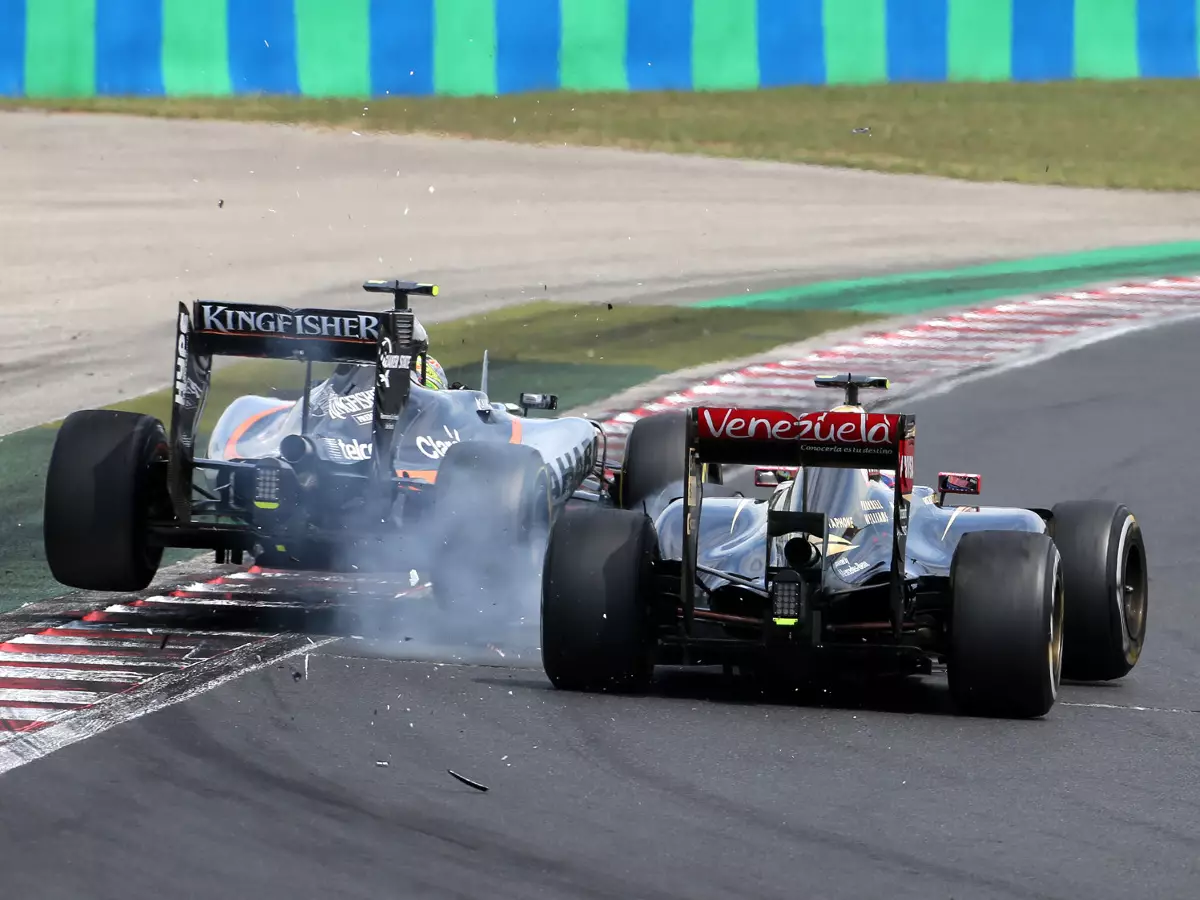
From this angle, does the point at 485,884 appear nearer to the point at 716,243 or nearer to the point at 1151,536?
the point at 1151,536

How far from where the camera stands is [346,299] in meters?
21.9

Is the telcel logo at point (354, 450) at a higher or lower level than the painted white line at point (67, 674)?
higher

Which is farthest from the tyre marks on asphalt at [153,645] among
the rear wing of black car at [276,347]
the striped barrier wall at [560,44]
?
the striped barrier wall at [560,44]

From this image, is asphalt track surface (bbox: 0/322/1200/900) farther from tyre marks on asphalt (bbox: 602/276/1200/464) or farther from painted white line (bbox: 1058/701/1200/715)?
tyre marks on asphalt (bbox: 602/276/1200/464)

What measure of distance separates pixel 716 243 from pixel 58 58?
25.3 ft

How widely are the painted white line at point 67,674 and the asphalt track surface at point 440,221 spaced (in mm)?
10809

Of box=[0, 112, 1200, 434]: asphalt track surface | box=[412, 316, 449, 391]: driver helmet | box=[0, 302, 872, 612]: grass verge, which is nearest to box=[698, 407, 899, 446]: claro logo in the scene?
box=[412, 316, 449, 391]: driver helmet

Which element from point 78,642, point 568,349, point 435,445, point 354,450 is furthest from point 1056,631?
point 568,349

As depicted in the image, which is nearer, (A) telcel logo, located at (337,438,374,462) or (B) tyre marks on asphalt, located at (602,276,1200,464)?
(A) telcel logo, located at (337,438,374,462)

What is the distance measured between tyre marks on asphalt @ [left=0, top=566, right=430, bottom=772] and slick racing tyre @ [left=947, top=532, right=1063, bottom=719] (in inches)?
124

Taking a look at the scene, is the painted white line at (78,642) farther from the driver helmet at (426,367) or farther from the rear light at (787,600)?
the rear light at (787,600)

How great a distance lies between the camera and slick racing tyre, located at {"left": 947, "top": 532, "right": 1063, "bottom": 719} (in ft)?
30.3

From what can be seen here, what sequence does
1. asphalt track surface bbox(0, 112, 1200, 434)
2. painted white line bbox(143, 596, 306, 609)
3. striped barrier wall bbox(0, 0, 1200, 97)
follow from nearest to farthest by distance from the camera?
1. painted white line bbox(143, 596, 306, 609)
2. asphalt track surface bbox(0, 112, 1200, 434)
3. striped barrier wall bbox(0, 0, 1200, 97)

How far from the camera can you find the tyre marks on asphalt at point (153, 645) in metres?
9.22
